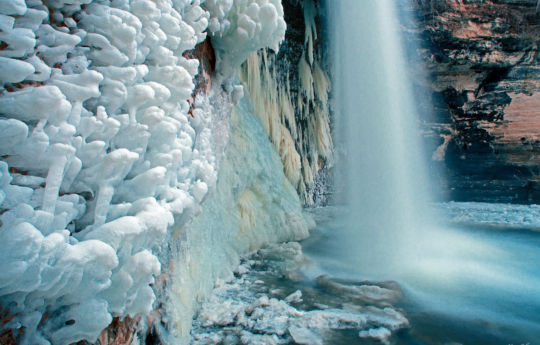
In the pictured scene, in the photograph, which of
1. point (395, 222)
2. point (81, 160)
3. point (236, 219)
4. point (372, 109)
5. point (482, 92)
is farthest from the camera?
point (482, 92)

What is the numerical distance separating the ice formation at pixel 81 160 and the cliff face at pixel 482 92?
693cm

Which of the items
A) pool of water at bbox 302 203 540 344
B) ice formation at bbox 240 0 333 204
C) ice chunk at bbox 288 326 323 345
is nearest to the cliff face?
ice formation at bbox 240 0 333 204

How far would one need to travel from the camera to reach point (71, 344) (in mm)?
827

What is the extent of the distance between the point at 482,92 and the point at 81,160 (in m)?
8.56

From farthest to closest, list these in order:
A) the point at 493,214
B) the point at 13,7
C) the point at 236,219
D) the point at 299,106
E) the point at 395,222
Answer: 1. the point at 493,214
2. the point at 299,106
3. the point at 395,222
4. the point at 236,219
5. the point at 13,7

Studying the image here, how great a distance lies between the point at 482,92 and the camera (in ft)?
24.5

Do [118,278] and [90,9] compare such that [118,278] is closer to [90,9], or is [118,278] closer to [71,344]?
[71,344]

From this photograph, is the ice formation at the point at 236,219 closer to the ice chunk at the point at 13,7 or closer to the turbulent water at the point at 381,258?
the turbulent water at the point at 381,258

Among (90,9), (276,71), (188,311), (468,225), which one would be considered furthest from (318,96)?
(90,9)

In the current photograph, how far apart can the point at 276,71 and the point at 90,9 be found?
14.7ft

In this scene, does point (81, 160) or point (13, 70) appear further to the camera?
point (81, 160)

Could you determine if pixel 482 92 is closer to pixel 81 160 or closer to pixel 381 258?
pixel 381 258

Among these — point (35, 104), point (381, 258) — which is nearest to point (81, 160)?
point (35, 104)

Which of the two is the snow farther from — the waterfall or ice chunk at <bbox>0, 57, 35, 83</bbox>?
ice chunk at <bbox>0, 57, 35, 83</bbox>
